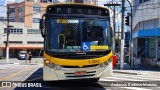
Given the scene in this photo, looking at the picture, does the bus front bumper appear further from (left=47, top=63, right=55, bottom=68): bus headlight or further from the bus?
(left=47, top=63, right=55, bottom=68): bus headlight

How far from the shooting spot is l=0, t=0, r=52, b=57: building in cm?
8238

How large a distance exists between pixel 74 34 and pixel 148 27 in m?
20.4

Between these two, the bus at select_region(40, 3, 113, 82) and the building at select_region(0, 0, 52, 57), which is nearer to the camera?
the bus at select_region(40, 3, 113, 82)

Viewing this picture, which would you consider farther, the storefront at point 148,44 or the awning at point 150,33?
the storefront at point 148,44

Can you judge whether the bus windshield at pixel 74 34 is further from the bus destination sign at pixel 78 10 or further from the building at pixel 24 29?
the building at pixel 24 29

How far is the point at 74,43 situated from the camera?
1252 cm

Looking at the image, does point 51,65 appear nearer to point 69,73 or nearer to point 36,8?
point 69,73

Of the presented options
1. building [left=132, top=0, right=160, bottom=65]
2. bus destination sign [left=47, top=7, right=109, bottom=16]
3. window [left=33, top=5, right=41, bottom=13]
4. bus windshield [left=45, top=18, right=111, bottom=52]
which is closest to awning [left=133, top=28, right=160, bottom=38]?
building [left=132, top=0, right=160, bottom=65]

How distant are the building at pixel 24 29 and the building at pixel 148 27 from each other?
50462 millimetres

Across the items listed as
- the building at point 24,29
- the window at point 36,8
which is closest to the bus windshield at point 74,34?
the building at point 24,29

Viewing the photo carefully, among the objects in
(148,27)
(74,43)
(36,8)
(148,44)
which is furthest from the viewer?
(36,8)

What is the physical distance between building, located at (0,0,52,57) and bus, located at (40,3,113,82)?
69946 millimetres

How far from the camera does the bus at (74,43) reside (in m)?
12.4

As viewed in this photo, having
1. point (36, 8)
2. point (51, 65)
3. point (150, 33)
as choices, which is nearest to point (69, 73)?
→ point (51, 65)
